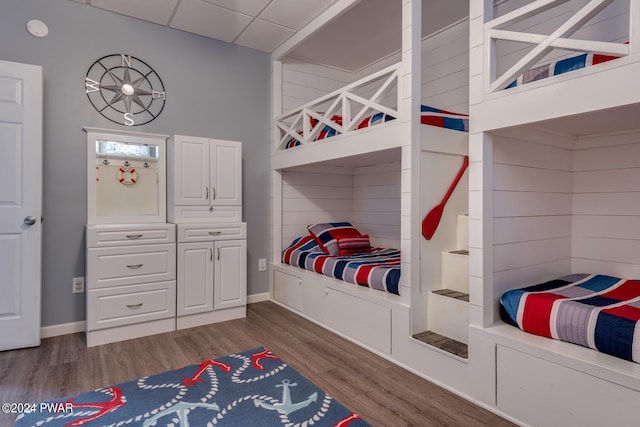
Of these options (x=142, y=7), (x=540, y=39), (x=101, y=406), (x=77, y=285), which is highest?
(x=142, y=7)

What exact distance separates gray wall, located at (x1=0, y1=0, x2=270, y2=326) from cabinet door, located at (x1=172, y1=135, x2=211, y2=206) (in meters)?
0.28

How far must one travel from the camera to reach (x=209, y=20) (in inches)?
123

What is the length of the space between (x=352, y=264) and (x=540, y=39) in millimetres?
1805

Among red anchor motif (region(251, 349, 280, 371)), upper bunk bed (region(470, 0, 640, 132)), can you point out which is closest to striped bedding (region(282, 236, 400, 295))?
red anchor motif (region(251, 349, 280, 371))

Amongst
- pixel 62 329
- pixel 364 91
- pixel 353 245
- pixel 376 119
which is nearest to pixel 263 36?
pixel 364 91

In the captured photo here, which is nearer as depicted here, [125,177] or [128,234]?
[128,234]

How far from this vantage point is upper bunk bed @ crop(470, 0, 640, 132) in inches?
54.4

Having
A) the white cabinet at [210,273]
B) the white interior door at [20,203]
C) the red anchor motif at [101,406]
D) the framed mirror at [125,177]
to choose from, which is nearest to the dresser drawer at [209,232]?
the white cabinet at [210,273]

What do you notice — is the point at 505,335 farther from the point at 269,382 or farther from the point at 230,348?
the point at 230,348

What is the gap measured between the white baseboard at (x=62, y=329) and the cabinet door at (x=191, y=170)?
4.04ft

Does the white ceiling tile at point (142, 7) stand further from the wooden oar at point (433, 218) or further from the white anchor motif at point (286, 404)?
the white anchor motif at point (286, 404)

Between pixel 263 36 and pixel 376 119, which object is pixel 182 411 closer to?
pixel 376 119

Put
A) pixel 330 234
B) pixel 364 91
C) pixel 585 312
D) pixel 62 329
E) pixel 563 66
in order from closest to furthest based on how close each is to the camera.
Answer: pixel 585 312 → pixel 563 66 → pixel 62 329 → pixel 330 234 → pixel 364 91

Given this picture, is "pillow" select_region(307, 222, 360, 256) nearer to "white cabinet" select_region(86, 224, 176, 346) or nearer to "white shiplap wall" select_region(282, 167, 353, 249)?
"white shiplap wall" select_region(282, 167, 353, 249)
